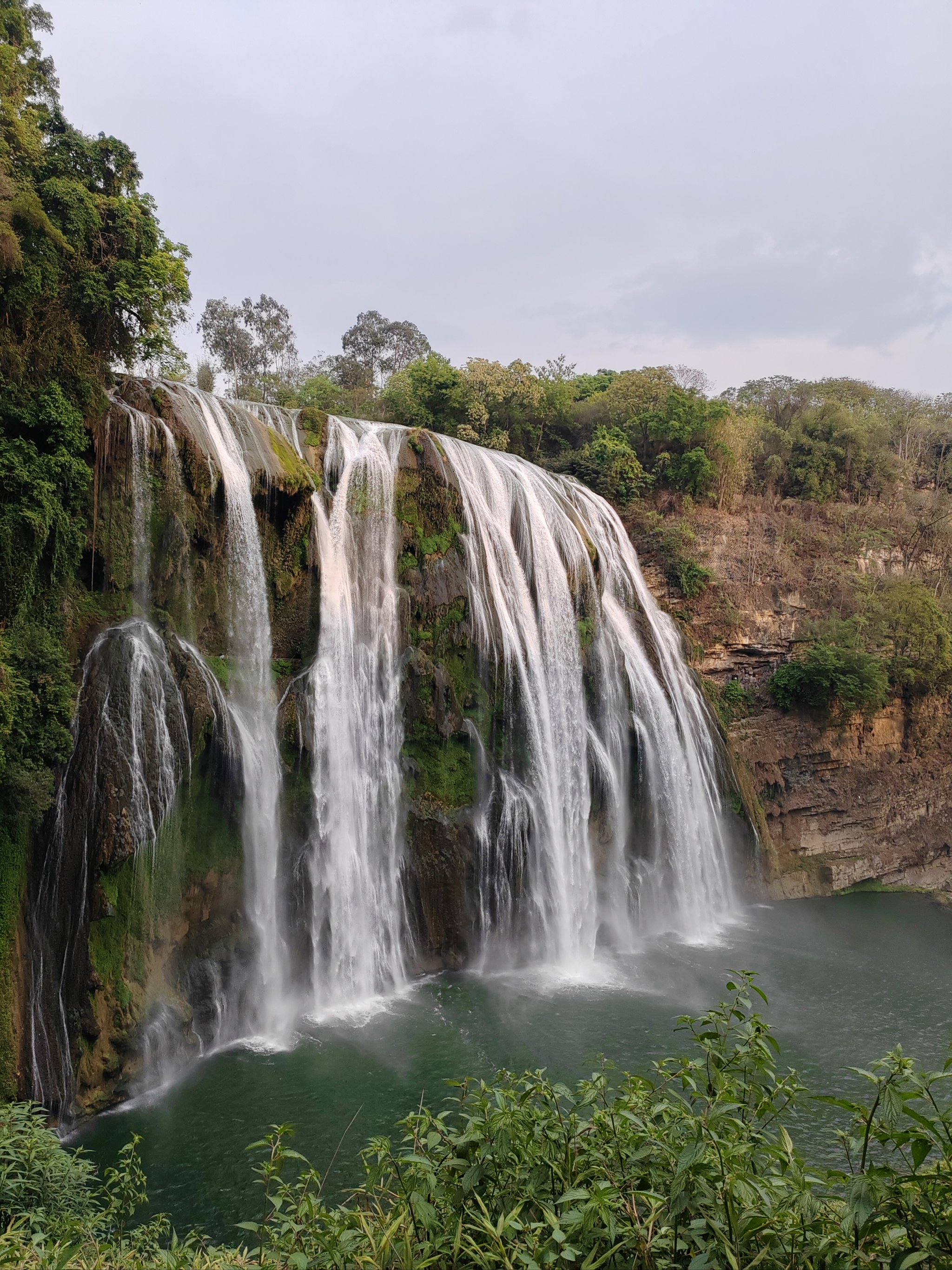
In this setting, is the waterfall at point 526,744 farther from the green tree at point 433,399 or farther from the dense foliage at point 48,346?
the green tree at point 433,399

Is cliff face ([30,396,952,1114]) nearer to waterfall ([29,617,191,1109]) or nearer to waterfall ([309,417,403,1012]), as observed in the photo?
waterfall ([29,617,191,1109])

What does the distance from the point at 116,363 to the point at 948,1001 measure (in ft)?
57.7

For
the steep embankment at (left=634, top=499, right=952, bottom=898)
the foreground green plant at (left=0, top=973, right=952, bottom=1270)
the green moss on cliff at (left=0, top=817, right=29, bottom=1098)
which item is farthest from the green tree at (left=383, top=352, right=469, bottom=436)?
the foreground green plant at (left=0, top=973, right=952, bottom=1270)

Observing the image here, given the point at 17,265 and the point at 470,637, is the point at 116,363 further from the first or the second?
the point at 470,637

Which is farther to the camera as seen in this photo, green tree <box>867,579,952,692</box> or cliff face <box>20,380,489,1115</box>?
green tree <box>867,579,952,692</box>

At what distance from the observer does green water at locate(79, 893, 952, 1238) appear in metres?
8.00

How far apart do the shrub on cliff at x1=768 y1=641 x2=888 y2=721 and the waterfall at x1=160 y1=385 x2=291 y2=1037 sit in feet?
45.7

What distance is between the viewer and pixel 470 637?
14305mm

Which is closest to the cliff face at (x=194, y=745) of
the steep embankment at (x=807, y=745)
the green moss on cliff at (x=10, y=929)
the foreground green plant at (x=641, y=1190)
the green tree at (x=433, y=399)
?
the green moss on cliff at (x=10, y=929)

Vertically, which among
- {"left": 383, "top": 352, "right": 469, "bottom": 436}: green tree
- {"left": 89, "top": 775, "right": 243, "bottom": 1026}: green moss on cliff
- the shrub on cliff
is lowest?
{"left": 89, "top": 775, "right": 243, "bottom": 1026}: green moss on cliff

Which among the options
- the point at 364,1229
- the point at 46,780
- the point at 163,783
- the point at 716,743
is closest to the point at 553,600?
the point at 716,743

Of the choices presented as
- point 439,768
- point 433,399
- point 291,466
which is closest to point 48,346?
point 291,466

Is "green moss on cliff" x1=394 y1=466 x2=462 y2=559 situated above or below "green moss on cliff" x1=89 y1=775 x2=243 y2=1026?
above

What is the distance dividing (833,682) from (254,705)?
587 inches
